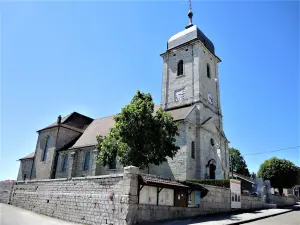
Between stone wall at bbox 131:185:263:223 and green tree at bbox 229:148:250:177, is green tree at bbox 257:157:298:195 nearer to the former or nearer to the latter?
green tree at bbox 229:148:250:177

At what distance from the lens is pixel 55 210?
51.6 feet

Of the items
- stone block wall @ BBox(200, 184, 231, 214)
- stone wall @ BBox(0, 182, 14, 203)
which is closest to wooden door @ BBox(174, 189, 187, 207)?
stone block wall @ BBox(200, 184, 231, 214)

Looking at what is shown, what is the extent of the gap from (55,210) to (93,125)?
1698 centimetres

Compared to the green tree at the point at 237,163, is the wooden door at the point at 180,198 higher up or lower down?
lower down

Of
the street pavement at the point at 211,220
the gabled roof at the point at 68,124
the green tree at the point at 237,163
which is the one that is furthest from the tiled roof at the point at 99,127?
the green tree at the point at 237,163

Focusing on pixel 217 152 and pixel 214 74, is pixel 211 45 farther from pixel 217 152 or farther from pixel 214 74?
pixel 217 152

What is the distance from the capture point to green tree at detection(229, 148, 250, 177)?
5362 cm

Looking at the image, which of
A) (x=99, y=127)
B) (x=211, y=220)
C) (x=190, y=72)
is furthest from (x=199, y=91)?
(x=211, y=220)

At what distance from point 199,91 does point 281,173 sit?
884 inches

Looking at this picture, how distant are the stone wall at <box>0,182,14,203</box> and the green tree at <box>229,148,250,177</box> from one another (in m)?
43.9

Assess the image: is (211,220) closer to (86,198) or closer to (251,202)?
(86,198)

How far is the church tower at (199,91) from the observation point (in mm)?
23047

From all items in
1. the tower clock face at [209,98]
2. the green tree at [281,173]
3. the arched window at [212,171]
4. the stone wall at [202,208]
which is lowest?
the stone wall at [202,208]

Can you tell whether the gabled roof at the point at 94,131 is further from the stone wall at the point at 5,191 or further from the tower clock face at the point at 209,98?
the tower clock face at the point at 209,98
